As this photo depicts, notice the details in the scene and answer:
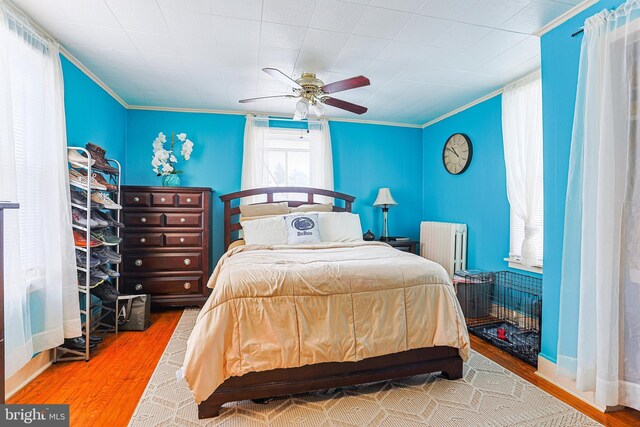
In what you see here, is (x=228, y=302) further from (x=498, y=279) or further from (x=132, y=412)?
(x=498, y=279)

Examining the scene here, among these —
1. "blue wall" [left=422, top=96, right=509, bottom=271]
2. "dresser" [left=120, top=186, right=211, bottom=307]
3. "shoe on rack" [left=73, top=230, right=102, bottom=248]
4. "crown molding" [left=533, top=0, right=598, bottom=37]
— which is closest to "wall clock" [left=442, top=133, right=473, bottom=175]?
"blue wall" [left=422, top=96, right=509, bottom=271]

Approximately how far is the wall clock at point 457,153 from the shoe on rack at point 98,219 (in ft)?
13.3

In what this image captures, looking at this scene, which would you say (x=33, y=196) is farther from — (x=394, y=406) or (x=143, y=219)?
(x=394, y=406)

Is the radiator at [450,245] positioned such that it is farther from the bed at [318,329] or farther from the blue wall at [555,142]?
the bed at [318,329]

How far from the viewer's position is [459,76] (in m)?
3.20

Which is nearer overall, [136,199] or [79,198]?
[79,198]

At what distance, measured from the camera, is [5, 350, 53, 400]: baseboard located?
2.02 metres

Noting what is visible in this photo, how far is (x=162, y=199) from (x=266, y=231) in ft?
4.51

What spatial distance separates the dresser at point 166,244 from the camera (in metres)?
3.66

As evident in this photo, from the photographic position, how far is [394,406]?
1.94 meters

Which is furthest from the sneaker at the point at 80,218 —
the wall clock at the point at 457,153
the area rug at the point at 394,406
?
the wall clock at the point at 457,153

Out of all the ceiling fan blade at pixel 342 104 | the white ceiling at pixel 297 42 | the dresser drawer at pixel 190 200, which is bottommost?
the dresser drawer at pixel 190 200

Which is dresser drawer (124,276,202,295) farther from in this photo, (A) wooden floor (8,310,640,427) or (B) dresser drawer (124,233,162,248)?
(A) wooden floor (8,310,640,427)

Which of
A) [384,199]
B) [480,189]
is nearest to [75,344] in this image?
[384,199]
